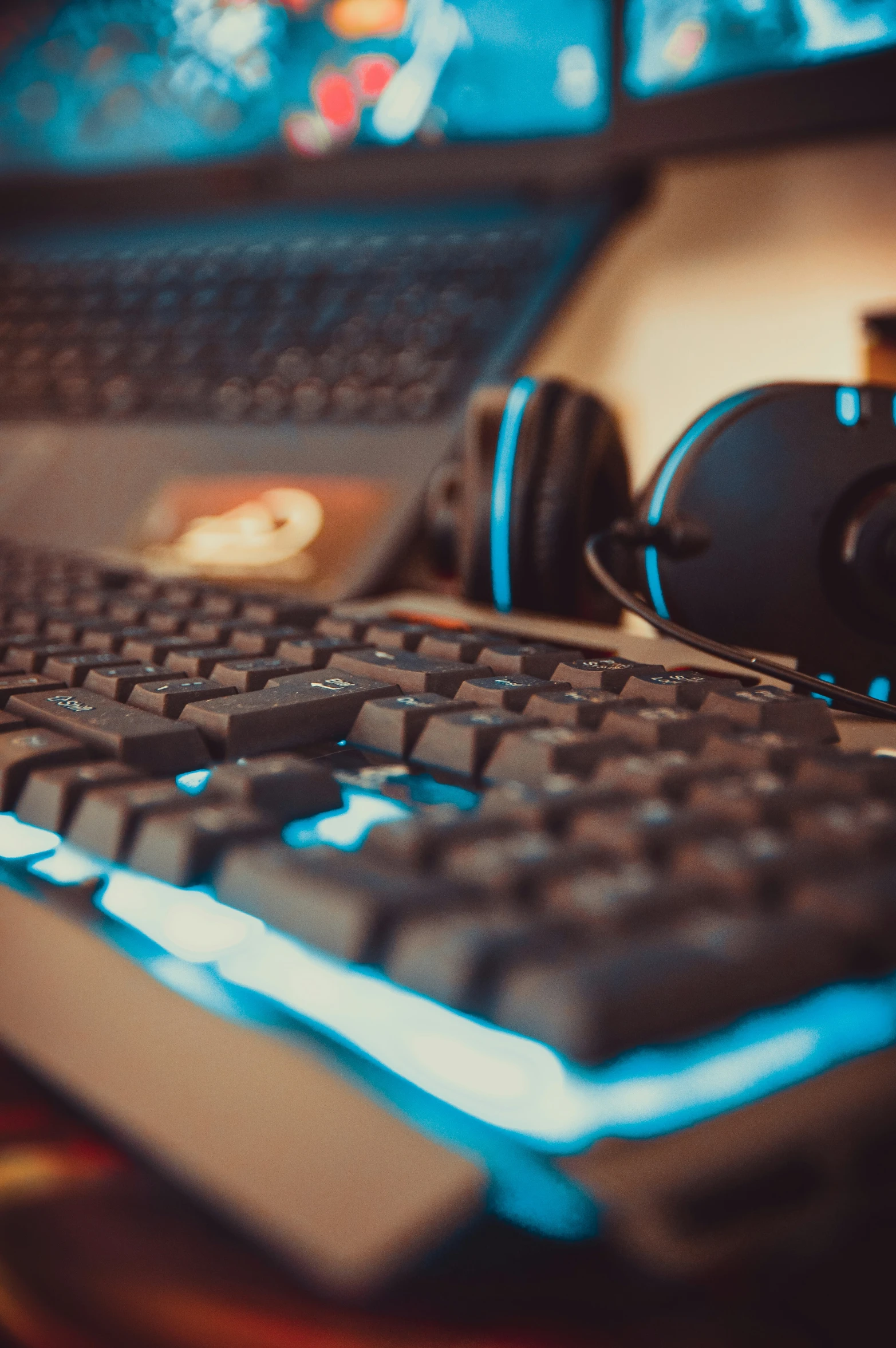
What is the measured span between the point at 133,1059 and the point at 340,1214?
57mm

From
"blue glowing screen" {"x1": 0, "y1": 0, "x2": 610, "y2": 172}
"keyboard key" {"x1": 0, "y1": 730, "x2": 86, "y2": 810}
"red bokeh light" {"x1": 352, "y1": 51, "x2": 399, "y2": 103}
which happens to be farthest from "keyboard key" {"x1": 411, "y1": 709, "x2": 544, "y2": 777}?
"red bokeh light" {"x1": 352, "y1": 51, "x2": 399, "y2": 103}

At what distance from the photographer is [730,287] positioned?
854 mm

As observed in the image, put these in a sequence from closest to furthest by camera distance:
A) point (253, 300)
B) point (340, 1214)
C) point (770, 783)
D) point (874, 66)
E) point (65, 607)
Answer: point (340, 1214), point (770, 783), point (65, 607), point (874, 66), point (253, 300)

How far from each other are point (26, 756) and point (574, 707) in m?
0.16

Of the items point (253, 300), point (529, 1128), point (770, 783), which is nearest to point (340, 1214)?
point (529, 1128)

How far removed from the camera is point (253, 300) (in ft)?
3.04

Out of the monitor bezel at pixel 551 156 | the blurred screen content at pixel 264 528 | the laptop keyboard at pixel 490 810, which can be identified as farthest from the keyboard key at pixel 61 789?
the monitor bezel at pixel 551 156

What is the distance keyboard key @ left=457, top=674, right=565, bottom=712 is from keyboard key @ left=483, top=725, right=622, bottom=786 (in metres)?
0.05

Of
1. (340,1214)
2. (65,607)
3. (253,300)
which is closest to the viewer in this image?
(340,1214)

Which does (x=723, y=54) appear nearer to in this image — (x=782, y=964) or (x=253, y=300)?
(x=253, y=300)

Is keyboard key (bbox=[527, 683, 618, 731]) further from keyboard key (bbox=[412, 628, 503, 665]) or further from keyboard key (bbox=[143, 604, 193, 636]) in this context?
keyboard key (bbox=[143, 604, 193, 636])

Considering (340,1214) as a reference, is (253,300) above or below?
above

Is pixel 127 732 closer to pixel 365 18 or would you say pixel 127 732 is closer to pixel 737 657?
pixel 737 657

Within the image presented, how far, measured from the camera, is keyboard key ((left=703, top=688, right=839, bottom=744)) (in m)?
0.34
